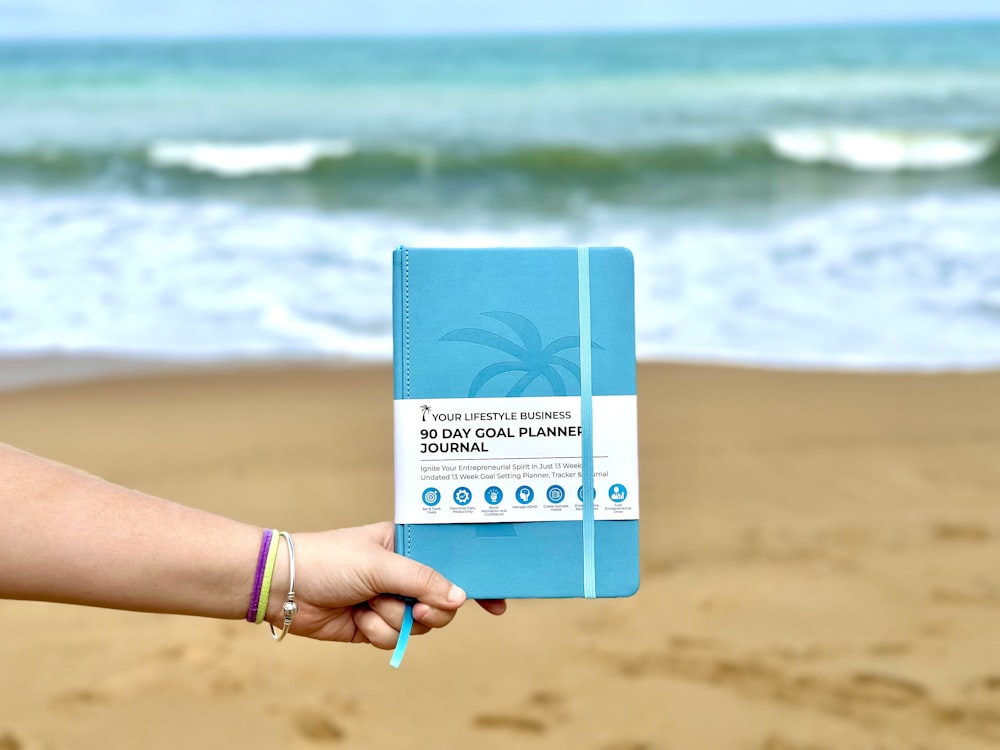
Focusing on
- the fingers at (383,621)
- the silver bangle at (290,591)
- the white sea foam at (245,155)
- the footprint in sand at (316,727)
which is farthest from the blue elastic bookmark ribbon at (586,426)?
the white sea foam at (245,155)

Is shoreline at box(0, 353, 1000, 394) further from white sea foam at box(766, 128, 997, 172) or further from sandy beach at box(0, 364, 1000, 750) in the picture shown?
white sea foam at box(766, 128, 997, 172)

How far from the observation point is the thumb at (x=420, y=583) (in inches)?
57.3

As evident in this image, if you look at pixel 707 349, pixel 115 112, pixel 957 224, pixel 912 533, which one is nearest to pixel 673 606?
pixel 912 533

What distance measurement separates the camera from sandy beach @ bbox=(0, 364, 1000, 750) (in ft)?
8.96

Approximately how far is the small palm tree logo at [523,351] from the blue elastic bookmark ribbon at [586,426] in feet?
0.04

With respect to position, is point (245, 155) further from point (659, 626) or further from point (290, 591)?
point (290, 591)

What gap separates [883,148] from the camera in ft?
39.1

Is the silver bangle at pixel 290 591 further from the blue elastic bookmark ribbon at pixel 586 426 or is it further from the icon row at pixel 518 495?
the blue elastic bookmark ribbon at pixel 586 426

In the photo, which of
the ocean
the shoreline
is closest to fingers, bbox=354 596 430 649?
the shoreline

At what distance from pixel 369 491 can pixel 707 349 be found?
218 cm

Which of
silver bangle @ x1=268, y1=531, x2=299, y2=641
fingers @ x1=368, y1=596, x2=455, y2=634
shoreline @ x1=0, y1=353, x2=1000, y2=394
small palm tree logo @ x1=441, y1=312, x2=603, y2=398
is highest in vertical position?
shoreline @ x1=0, y1=353, x2=1000, y2=394

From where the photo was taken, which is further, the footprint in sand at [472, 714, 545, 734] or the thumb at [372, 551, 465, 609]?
the footprint in sand at [472, 714, 545, 734]

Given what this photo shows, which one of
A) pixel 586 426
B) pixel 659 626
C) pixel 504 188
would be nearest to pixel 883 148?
pixel 504 188

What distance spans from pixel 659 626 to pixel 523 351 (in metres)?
1.91
